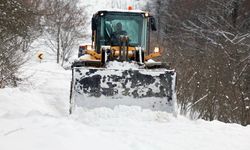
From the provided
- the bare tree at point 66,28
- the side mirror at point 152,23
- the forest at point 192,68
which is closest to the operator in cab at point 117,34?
the side mirror at point 152,23

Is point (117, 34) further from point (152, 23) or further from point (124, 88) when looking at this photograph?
point (124, 88)

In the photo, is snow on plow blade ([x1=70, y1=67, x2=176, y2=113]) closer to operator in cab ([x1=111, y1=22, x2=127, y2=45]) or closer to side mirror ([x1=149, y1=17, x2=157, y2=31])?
operator in cab ([x1=111, y1=22, x2=127, y2=45])

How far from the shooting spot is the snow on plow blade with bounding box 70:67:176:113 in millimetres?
7590

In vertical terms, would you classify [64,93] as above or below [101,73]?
below

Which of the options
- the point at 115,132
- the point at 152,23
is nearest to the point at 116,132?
the point at 115,132

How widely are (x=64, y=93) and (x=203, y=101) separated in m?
4.10

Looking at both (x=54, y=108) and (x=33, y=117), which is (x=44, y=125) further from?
(x=54, y=108)

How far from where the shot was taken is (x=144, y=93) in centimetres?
770

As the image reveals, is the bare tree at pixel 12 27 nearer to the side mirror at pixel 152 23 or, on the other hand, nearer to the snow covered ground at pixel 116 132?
the snow covered ground at pixel 116 132

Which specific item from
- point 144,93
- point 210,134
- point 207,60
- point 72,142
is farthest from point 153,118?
point 207,60

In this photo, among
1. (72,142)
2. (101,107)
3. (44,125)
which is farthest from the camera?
(101,107)

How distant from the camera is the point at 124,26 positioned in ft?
31.0

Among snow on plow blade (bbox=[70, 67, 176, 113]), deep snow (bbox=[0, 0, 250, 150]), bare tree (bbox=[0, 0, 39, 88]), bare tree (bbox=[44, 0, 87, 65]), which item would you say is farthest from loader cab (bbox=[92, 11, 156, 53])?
bare tree (bbox=[44, 0, 87, 65])

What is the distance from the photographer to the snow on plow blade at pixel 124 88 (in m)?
7.59
